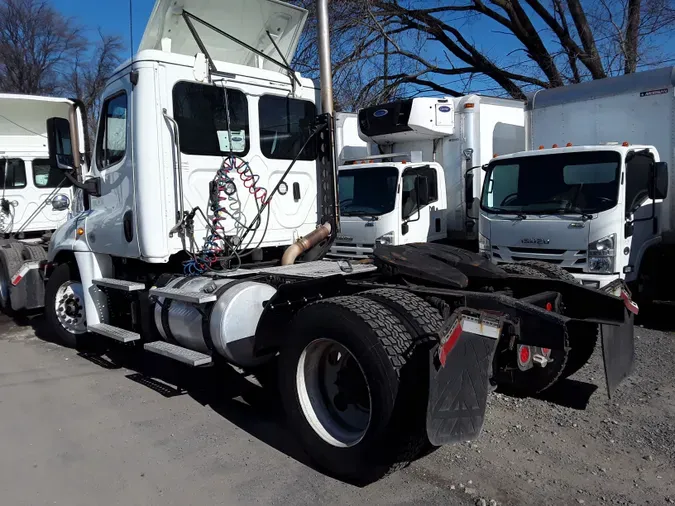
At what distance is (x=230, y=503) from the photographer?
12.0 ft

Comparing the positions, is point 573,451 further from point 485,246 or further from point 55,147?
point 55,147

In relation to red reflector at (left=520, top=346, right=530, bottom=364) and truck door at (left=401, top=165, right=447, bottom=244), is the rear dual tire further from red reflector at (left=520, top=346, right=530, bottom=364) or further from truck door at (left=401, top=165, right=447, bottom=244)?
truck door at (left=401, top=165, right=447, bottom=244)

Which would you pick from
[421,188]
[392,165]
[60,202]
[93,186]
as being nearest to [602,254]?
[421,188]

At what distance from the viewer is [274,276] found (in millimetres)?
5199

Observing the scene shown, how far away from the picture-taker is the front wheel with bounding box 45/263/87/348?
6906 mm

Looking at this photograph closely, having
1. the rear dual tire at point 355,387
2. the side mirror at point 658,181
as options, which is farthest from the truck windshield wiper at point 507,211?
the rear dual tire at point 355,387

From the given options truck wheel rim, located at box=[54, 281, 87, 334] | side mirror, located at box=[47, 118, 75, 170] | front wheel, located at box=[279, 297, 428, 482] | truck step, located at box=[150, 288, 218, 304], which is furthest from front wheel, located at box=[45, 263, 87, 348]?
front wheel, located at box=[279, 297, 428, 482]

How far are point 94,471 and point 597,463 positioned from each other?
345 cm

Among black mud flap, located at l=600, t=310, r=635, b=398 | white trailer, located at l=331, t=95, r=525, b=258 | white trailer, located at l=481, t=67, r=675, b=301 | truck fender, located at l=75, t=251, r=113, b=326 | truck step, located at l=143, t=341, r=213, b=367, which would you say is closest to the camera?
black mud flap, located at l=600, t=310, r=635, b=398

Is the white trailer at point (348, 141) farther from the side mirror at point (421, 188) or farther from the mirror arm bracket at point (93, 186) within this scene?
the mirror arm bracket at point (93, 186)

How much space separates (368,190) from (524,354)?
567 cm

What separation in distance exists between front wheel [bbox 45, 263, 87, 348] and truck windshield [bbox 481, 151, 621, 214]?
5468 millimetres

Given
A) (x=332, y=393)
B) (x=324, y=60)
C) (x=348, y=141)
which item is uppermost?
(x=324, y=60)

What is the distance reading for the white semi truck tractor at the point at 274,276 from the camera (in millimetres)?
3559
